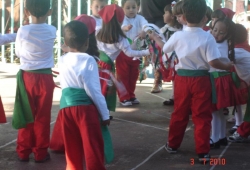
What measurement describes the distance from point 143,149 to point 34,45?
157 cm

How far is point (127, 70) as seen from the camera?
25.8 feet

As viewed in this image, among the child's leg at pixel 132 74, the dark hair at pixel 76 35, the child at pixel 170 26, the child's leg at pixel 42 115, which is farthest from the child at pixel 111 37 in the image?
the dark hair at pixel 76 35

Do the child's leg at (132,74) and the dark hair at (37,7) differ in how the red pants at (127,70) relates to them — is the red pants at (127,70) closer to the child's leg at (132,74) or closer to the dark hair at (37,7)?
the child's leg at (132,74)

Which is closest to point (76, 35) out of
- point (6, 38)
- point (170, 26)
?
point (6, 38)

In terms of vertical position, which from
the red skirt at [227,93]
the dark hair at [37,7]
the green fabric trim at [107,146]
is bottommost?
the green fabric trim at [107,146]

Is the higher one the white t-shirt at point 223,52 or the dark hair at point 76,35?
the dark hair at point 76,35

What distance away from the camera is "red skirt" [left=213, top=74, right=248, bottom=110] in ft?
18.2

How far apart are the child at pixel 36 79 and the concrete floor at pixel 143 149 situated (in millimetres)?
192

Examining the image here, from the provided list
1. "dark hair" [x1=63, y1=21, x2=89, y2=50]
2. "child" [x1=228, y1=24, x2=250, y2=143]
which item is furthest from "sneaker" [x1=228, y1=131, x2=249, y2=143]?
"dark hair" [x1=63, y1=21, x2=89, y2=50]

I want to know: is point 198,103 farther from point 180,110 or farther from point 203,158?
point 203,158

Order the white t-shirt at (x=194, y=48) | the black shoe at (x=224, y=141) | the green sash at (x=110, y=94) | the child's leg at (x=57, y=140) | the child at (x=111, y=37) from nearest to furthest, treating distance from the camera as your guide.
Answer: the white t-shirt at (x=194, y=48)
the child's leg at (x=57, y=140)
the black shoe at (x=224, y=141)
the green sash at (x=110, y=94)
the child at (x=111, y=37)

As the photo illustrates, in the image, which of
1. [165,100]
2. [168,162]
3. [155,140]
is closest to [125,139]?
[155,140]

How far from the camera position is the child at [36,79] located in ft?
16.6

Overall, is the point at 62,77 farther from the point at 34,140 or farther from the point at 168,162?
the point at 168,162
